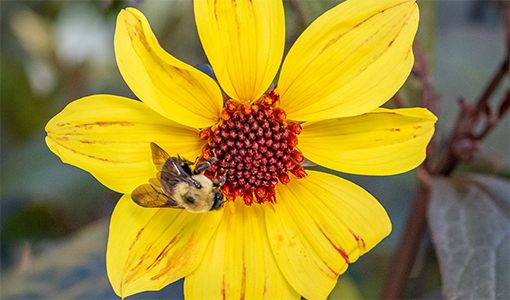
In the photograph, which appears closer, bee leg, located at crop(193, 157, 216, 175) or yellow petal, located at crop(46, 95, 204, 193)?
yellow petal, located at crop(46, 95, 204, 193)

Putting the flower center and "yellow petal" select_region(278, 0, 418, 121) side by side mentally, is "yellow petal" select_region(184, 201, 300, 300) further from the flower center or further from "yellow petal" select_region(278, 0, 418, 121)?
"yellow petal" select_region(278, 0, 418, 121)

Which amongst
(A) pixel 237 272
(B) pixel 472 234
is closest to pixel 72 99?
(A) pixel 237 272

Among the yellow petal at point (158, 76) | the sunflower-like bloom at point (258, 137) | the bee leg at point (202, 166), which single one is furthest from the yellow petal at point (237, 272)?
the yellow petal at point (158, 76)

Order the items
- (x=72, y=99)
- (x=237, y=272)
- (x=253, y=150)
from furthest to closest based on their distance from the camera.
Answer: (x=72, y=99) < (x=253, y=150) < (x=237, y=272)

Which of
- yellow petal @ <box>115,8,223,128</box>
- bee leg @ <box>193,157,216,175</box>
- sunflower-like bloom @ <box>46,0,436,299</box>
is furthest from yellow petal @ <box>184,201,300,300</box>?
yellow petal @ <box>115,8,223,128</box>

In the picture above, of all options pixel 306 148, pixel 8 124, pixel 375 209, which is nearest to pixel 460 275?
pixel 375 209

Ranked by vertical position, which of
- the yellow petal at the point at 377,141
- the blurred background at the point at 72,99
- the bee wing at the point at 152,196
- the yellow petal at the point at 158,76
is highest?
the yellow petal at the point at 158,76

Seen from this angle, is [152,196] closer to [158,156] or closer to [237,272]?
[158,156]

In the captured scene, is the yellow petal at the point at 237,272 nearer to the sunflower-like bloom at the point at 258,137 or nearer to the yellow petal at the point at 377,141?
the sunflower-like bloom at the point at 258,137
